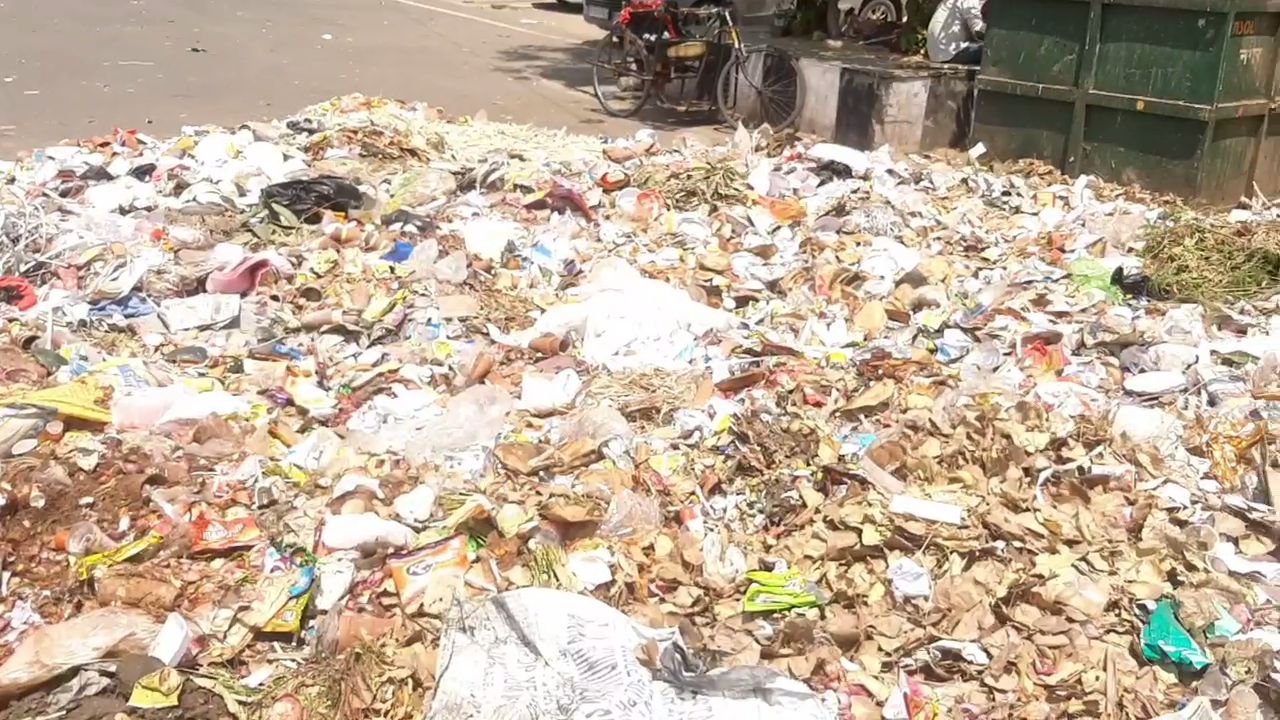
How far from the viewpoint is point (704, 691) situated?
294cm

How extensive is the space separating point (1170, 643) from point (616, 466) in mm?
1758

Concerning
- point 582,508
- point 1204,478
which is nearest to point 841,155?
point 1204,478

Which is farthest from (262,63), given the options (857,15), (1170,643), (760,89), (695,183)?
(1170,643)

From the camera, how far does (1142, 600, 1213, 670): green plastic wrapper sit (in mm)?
3188

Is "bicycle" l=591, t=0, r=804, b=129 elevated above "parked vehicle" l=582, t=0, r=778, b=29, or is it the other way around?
"parked vehicle" l=582, t=0, r=778, b=29

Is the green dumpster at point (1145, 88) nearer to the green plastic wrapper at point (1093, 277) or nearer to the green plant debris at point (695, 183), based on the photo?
the green plastic wrapper at point (1093, 277)

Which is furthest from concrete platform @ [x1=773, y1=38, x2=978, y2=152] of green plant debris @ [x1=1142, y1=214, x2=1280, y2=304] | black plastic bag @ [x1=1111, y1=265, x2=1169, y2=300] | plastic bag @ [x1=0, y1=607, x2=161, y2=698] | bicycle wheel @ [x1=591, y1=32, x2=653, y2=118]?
plastic bag @ [x1=0, y1=607, x2=161, y2=698]

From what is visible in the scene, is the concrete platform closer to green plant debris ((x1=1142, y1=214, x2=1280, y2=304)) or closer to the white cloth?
the white cloth

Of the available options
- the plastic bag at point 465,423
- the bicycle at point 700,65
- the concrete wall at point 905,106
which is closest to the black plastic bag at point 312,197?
the plastic bag at point 465,423

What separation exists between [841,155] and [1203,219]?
7.80 feet

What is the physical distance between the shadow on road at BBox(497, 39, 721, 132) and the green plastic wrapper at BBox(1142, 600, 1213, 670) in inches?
296

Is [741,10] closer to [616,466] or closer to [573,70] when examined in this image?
[573,70]

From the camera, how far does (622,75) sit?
10.6 m

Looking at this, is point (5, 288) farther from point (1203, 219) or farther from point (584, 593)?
point (1203, 219)
